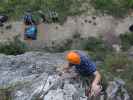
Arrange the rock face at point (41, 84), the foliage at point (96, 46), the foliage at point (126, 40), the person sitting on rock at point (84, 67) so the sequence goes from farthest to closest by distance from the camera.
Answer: the foliage at point (126, 40)
the foliage at point (96, 46)
the rock face at point (41, 84)
the person sitting on rock at point (84, 67)

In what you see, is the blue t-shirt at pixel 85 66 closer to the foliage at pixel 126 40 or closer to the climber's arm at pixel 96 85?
the climber's arm at pixel 96 85

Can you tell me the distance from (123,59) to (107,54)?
113 cm

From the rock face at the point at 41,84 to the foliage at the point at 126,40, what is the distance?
3828 mm

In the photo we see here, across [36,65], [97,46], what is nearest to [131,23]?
[97,46]

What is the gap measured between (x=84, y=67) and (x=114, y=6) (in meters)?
6.64

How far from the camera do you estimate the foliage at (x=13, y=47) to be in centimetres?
1425

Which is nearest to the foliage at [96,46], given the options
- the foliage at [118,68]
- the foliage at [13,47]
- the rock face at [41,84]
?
the foliage at [118,68]

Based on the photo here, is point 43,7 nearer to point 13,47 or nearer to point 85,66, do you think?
point 13,47

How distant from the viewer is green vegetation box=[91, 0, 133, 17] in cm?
1614

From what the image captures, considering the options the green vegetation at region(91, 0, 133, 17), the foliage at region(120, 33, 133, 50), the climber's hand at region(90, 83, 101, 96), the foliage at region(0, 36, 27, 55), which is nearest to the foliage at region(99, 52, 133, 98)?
the climber's hand at region(90, 83, 101, 96)

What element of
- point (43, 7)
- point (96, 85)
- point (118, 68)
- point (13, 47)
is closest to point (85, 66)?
point (96, 85)

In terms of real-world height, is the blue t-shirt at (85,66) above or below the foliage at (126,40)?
above

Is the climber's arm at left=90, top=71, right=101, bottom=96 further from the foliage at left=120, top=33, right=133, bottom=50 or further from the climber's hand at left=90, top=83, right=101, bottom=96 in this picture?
the foliage at left=120, top=33, right=133, bottom=50

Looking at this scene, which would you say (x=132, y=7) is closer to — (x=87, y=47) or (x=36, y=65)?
(x=87, y=47)
